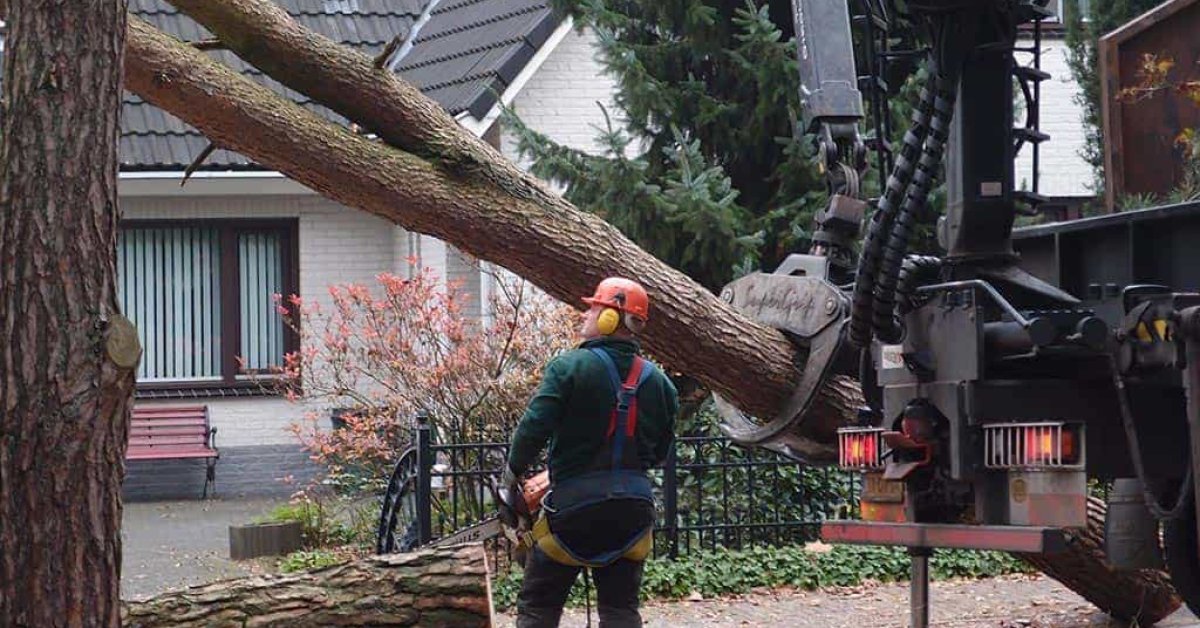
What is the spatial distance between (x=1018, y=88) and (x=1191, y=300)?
1.85 meters

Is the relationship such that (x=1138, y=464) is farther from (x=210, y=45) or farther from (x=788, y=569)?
(x=788, y=569)

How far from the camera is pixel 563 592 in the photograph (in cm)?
766

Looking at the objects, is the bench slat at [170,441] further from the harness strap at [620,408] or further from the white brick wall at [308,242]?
the harness strap at [620,408]

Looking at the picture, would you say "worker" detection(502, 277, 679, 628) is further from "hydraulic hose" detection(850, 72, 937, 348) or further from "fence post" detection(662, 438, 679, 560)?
"fence post" detection(662, 438, 679, 560)

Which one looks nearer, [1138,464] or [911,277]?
[1138,464]

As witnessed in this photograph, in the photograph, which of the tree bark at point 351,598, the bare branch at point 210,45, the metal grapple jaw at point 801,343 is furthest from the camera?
the bare branch at point 210,45

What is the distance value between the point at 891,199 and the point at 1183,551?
63.8 inches

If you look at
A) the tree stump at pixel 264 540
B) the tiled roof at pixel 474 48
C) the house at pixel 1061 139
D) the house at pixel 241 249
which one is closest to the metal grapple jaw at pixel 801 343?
the tree stump at pixel 264 540

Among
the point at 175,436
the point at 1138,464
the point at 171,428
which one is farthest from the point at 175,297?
the point at 1138,464

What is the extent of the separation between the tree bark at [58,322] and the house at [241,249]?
11.5m

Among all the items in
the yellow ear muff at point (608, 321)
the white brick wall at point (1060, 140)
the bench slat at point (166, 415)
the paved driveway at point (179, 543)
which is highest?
the white brick wall at point (1060, 140)

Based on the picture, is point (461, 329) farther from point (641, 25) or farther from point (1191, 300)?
point (1191, 300)

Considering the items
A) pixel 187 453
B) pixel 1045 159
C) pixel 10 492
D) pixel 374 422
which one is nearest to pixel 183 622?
pixel 10 492

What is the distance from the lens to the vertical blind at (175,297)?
18453 millimetres
